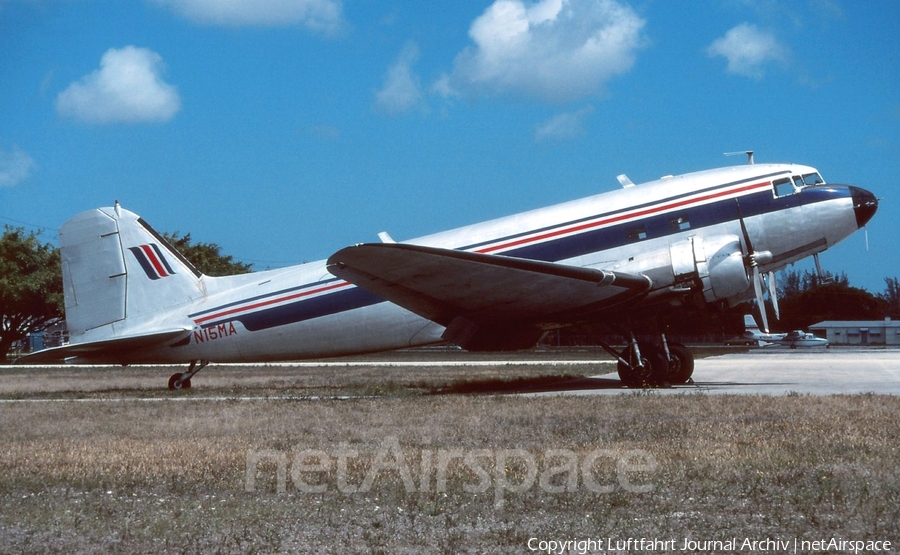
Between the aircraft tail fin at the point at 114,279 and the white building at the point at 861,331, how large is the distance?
80.4m

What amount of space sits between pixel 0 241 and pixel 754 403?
51.0 metres

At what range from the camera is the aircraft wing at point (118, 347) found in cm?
1872

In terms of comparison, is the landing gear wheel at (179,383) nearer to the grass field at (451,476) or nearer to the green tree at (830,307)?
the grass field at (451,476)

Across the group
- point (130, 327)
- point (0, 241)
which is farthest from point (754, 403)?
point (0, 241)

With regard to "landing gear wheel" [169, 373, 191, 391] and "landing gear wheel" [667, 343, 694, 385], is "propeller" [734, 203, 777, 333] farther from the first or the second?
"landing gear wheel" [169, 373, 191, 391]

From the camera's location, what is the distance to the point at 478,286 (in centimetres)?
1616

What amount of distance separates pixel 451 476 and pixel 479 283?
852 cm

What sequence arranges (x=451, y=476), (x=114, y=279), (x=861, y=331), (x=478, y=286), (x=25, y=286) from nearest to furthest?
1. (x=451, y=476)
2. (x=478, y=286)
3. (x=114, y=279)
4. (x=25, y=286)
5. (x=861, y=331)

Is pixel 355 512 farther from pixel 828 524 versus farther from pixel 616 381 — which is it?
pixel 616 381

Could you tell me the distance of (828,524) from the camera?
5824mm

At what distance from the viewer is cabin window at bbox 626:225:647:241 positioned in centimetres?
1709

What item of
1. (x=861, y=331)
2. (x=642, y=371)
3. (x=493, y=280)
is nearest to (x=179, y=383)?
(x=493, y=280)

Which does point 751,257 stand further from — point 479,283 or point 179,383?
point 179,383

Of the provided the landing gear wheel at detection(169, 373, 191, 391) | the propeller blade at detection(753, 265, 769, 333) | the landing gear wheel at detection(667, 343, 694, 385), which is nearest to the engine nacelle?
the propeller blade at detection(753, 265, 769, 333)
